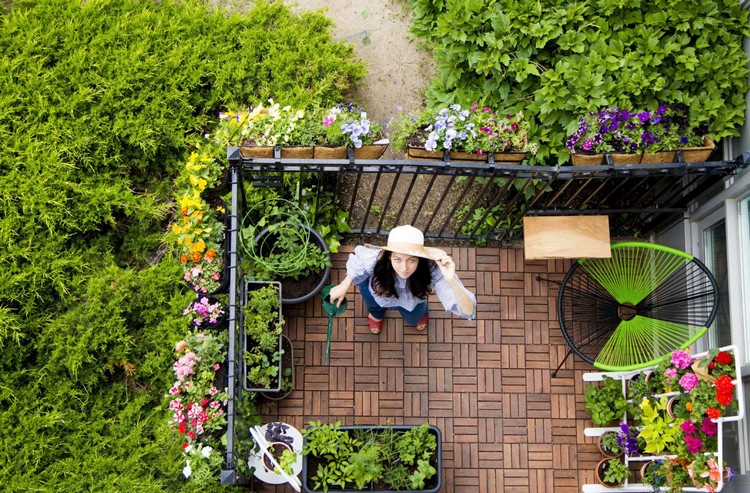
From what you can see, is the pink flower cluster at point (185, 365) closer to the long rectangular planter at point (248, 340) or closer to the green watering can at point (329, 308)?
the long rectangular planter at point (248, 340)

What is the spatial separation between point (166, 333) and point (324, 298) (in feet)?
3.91

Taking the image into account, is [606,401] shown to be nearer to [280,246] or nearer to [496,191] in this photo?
[496,191]

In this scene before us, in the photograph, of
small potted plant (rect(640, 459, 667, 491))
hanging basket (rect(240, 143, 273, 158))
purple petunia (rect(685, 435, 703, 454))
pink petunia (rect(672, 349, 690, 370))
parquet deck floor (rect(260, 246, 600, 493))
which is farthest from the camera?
parquet deck floor (rect(260, 246, 600, 493))

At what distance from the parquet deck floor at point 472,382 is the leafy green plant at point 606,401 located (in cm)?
22

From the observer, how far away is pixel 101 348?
4992mm

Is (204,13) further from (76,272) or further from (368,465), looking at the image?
(368,465)

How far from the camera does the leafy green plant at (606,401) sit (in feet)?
16.3

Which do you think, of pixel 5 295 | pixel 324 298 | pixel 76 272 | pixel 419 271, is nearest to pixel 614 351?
pixel 419 271

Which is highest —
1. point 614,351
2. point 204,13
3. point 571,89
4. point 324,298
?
point 204,13

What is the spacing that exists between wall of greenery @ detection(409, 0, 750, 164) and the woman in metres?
1.29

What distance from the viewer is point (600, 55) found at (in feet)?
15.2

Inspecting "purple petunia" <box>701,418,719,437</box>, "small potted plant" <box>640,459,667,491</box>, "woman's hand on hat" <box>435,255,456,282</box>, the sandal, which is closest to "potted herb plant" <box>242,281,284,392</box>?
the sandal

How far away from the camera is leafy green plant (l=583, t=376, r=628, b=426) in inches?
196

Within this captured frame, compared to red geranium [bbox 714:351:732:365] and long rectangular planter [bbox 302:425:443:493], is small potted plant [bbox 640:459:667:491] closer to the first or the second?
red geranium [bbox 714:351:732:365]
